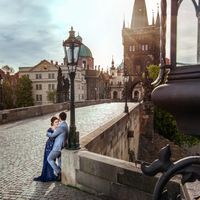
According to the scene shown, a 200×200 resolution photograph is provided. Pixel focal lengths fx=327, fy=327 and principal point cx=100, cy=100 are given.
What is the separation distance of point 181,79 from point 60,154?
6205mm

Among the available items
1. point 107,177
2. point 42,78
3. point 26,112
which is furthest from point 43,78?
point 107,177

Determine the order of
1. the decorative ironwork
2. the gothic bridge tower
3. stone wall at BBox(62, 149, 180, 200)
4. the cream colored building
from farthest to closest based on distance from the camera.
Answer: the cream colored building → the gothic bridge tower → stone wall at BBox(62, 149, 180, 200) → the decorative ironwork

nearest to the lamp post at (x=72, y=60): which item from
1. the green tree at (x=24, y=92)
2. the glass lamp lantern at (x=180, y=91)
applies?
the glass lamp lantern at (x=180, y=91)

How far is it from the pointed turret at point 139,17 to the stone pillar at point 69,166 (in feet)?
293

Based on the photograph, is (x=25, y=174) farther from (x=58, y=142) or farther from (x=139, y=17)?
(x=139, y=17)

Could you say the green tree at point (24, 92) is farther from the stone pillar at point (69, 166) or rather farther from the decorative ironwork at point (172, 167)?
the decorative ironwork at point (172, 167)

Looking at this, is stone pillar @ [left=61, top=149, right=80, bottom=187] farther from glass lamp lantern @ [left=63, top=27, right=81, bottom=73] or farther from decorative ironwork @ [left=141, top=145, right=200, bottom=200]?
decorative ironwork @ [left=141, top=145, right=200, bottom=200]

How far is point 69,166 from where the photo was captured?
702 centimetres

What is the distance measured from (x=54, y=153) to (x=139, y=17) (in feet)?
296

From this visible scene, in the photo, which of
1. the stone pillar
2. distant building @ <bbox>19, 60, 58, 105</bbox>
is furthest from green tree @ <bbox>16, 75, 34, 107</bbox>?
the stone pillar

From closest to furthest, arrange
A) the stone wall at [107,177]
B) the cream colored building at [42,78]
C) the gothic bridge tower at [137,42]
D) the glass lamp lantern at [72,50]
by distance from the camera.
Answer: the stone wall at [107,177]
the glass lamp lantern at [72,50]
the gothic bridge tower at [137,42]
the cream colored building at [42,78]

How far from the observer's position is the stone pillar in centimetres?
686

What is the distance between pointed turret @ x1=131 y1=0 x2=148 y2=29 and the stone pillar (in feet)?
293

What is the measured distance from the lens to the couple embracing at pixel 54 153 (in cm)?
734
